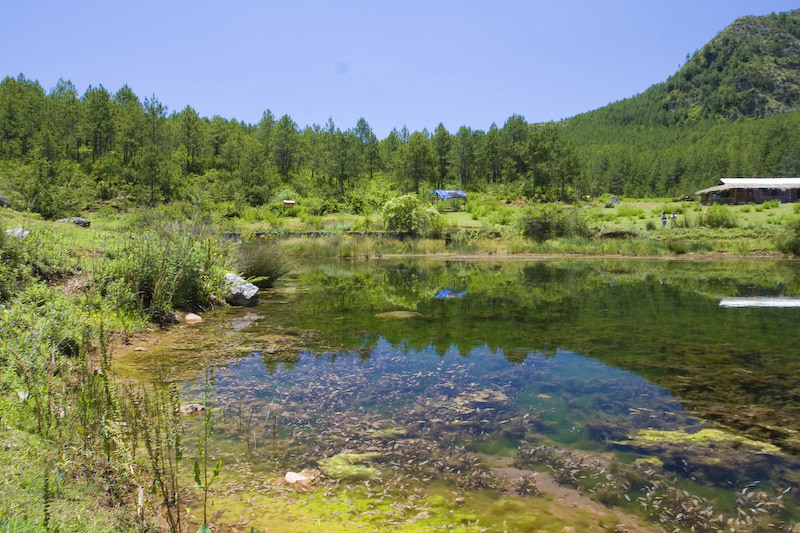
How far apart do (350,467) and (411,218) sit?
32.8m

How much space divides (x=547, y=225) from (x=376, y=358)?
29181mm

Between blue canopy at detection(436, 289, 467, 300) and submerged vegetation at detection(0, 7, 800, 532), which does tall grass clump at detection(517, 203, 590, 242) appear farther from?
blue canopy at detection(436, 289, 467, 300)

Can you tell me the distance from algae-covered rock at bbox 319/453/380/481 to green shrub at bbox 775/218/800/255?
3266 cm

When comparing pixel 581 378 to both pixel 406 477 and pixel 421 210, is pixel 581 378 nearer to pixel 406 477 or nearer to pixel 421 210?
pixel 406 477

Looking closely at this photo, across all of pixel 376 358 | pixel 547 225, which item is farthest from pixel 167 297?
pixel 547 225

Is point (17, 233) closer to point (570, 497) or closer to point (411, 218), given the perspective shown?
point (570, 497)

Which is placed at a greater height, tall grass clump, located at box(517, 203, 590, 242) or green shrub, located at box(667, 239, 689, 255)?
tall grass clump, located at box(517, 203, 590, 242)

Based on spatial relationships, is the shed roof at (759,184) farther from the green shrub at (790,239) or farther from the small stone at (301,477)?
the small stone at (301,477)

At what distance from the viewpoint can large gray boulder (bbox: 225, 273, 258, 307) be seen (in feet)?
43.7

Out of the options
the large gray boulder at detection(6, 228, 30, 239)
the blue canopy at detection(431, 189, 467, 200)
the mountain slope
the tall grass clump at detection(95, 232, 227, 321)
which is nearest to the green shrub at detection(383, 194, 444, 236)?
the blue canopy at detection(431, 189, 467, 200)

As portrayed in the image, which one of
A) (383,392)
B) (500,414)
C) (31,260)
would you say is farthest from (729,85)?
(31,260)

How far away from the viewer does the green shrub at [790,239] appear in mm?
27969

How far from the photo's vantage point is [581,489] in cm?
424

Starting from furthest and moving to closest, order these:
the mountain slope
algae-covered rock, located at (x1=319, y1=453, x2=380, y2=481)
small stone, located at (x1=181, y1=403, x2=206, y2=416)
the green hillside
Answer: the mountain slope → the green hillside → small stone, located at (x1=181, y1=403, x2=206, y2=416) → algae-covered rock, located at (x1=319, y1=453, x2=380, y2=481)
